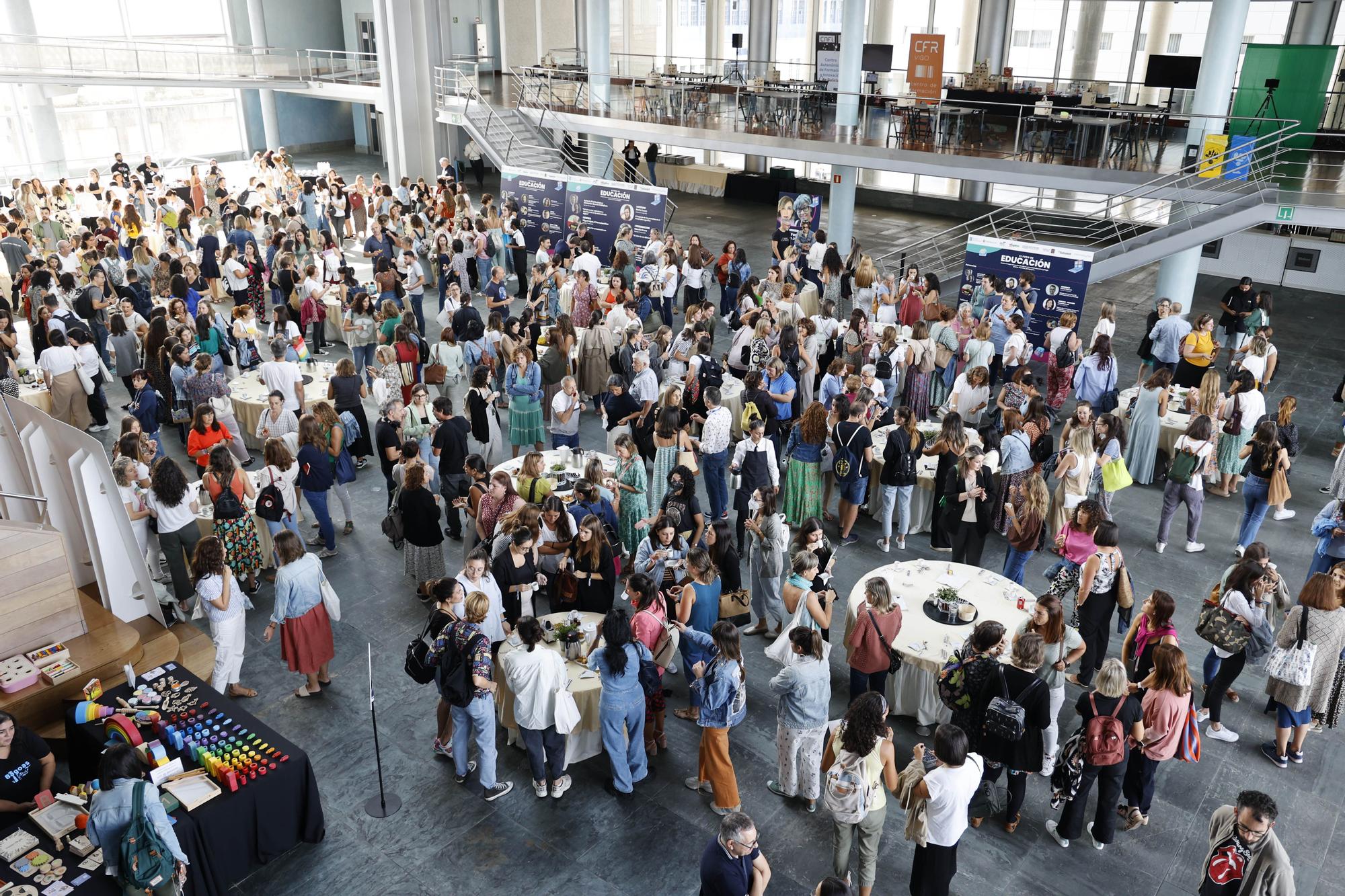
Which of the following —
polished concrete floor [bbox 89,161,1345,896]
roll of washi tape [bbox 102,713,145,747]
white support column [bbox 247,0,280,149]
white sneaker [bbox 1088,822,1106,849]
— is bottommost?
polished concrete floor [bbox 89,161,1345,896]

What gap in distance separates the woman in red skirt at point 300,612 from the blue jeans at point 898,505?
4.63 m

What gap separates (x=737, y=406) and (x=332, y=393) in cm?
384

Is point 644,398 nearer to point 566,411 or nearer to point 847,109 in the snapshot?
point 566,411

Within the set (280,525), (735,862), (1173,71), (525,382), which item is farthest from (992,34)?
(735,862)

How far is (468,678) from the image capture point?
5.41 m

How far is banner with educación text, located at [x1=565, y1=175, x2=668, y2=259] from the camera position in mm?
15555

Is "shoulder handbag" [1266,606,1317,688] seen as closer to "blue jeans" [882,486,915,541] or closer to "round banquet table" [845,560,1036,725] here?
"round banquet table" [845,560,1036,725]

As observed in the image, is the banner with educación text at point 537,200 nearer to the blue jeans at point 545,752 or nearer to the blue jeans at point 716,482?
the blue jeans at point 716,482

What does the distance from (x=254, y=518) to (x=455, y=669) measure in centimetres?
317

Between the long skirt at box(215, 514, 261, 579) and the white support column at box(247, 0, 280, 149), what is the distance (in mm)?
22966

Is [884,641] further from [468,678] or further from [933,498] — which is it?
[933,498]

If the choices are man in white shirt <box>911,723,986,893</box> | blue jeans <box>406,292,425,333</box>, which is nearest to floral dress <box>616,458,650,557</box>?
man in white shirt <box>911,723,986,893</box>

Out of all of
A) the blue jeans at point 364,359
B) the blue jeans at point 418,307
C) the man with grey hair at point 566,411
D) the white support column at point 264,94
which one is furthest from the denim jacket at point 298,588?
the white support column at point 264,94

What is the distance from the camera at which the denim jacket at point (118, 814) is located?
14.6ft
